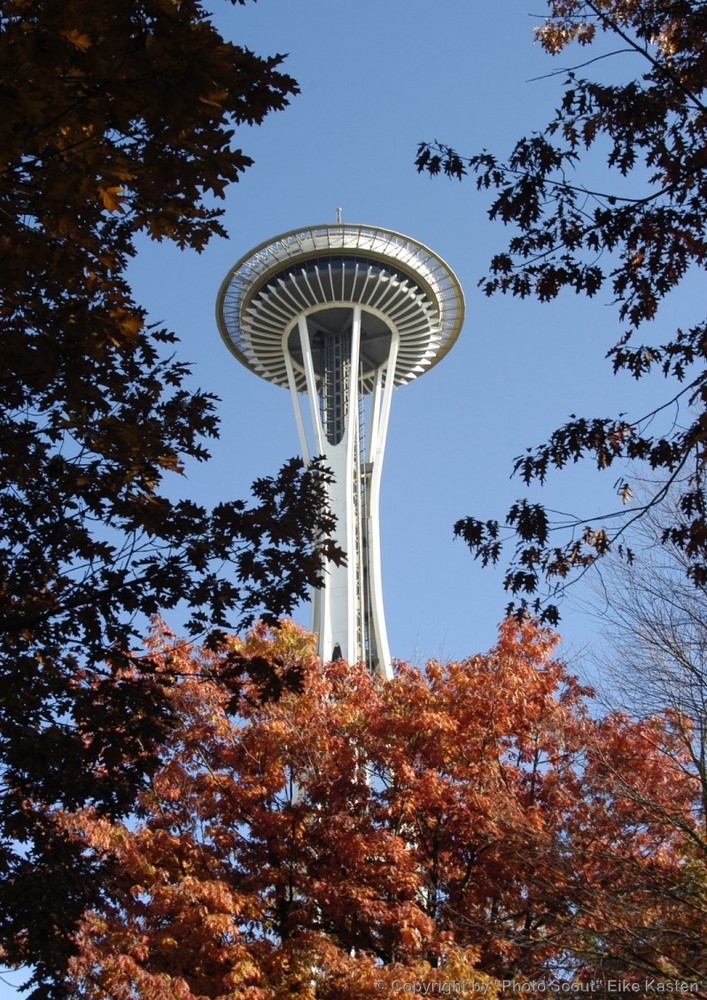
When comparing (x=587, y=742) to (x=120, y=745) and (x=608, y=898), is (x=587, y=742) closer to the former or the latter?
(x=608, y=898)

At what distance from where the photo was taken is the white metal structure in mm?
41219

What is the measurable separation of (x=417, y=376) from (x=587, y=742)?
40040mm

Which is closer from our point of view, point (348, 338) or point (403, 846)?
point (403, 846)

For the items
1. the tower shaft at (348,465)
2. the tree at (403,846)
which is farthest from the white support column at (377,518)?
the tree at (403,846)

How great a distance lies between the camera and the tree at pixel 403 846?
10.2 metres


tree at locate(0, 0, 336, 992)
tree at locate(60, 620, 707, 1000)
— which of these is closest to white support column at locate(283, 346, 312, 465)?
tree at locate(60, 620, 707, 1000)

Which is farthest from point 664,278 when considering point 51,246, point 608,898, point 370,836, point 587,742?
point 370,836

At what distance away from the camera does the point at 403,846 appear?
12.4m

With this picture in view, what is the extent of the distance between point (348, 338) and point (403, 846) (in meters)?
37.8

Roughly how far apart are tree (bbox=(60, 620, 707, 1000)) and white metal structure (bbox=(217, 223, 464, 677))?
24917mm

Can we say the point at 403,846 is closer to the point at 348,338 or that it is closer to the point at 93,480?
the point at 93,480

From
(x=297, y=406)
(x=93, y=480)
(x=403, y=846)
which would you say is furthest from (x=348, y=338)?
(x=93, y=480)

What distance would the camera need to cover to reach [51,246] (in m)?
5.76

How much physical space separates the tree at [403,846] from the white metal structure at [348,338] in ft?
81.7
